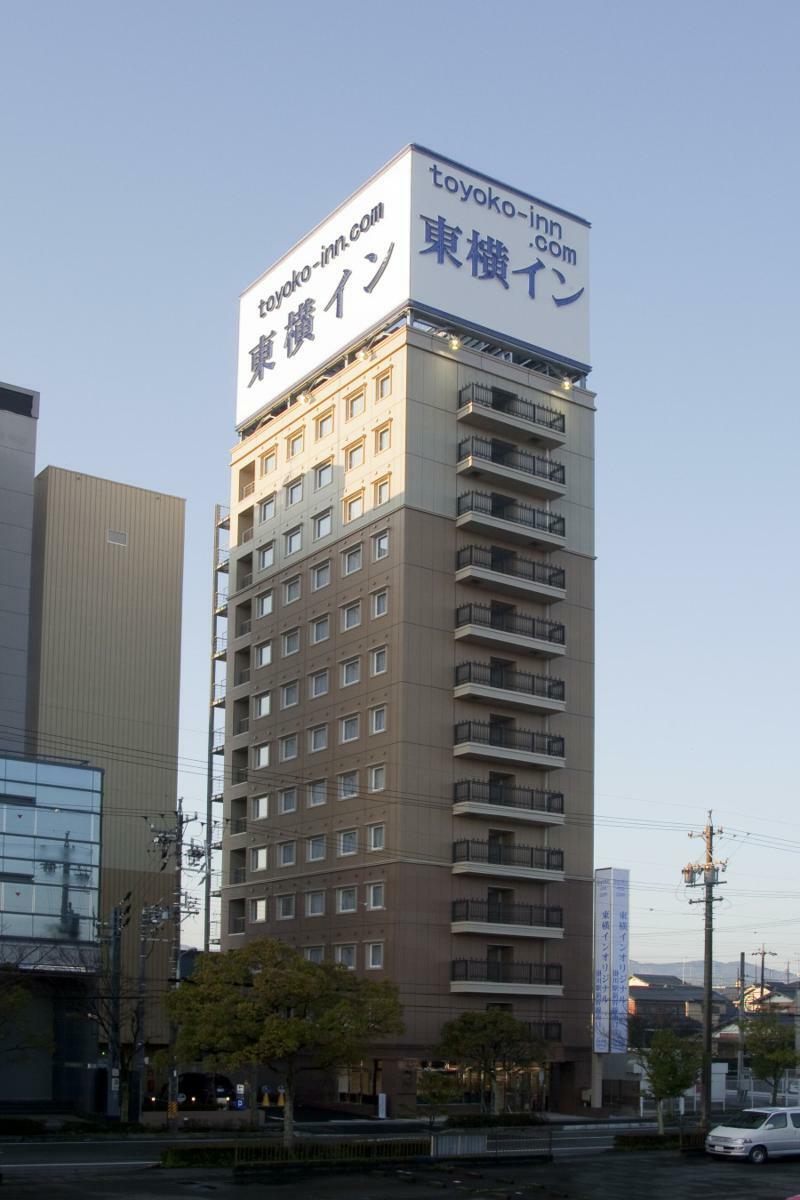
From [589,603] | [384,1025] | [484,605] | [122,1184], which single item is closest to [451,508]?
[484,605]

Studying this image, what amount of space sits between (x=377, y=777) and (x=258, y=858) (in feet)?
47.5

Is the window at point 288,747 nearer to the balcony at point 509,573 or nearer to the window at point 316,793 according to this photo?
the window at point 316,793

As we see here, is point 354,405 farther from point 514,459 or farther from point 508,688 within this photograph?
point 508,688

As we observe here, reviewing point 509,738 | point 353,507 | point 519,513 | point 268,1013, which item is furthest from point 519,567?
point 268,1013

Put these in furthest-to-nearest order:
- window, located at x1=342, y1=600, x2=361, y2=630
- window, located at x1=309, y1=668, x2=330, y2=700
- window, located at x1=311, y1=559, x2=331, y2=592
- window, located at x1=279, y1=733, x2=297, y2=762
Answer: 1. window, located at x1=279, y1=733, x2=297, y2=762
2. window, located at x1=311, y1=559, x2=331, y2=592
3. window, located at x1=309, y1=668, x2=330, y2=700
4. window, located at x1=342, y1=600, x2=361, y2=630

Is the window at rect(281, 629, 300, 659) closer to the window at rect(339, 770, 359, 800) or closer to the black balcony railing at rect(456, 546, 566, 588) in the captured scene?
the window at rect(339, 770, 359, 800)

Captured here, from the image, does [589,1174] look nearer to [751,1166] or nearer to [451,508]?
[751,1166]

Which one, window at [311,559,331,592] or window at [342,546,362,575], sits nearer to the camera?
window at [342,546,362,575]

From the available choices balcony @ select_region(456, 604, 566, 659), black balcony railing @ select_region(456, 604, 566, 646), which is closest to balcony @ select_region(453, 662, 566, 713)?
balcony @ select_region(456, 604, 566, 659)

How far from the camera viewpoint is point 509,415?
7900 cm

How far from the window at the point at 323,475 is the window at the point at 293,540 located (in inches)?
117

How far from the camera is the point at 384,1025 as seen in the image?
54094 millimetres

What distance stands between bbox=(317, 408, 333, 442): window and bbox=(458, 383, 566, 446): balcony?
911cm

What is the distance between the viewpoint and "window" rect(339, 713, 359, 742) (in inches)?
3046
